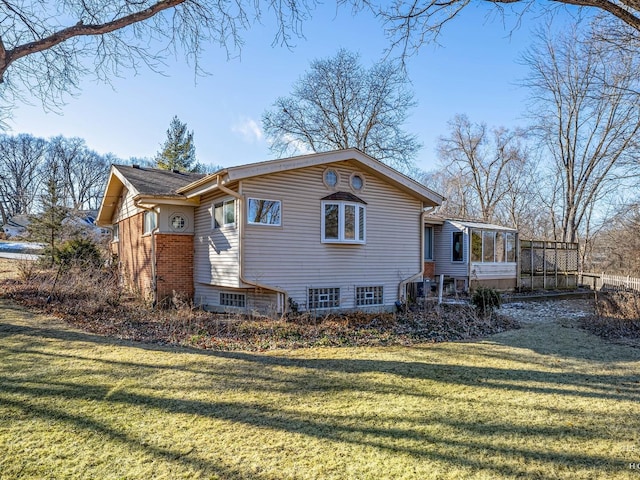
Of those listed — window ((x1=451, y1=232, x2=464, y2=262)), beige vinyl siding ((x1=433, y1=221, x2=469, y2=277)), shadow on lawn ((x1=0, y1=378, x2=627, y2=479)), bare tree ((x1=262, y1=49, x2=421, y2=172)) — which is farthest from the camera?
bare tree ((x1=262, y1=49, x2=421, y2=172))

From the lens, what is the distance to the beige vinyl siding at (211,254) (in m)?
9.93

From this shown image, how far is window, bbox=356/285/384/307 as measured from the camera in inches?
456

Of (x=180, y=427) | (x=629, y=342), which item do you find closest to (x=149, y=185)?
(x=180, y=427)

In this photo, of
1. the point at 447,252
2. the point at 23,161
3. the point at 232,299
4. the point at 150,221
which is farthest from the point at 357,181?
the point at 23,161

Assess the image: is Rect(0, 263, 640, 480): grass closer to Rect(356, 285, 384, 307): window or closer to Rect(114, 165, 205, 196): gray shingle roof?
Rect(356, 285, 384, 307): window

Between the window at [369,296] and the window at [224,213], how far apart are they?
167 inches

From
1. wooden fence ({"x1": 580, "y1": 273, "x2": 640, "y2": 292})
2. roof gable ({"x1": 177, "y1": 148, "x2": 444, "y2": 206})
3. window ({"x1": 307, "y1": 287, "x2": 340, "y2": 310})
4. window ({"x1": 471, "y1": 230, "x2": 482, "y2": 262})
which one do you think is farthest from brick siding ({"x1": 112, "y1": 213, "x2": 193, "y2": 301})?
wooden fence ({"x1": 580, "y1": 273, "x2": 640, "y2": 292})

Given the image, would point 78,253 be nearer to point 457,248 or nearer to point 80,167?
point 457,248

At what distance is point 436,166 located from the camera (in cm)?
3506

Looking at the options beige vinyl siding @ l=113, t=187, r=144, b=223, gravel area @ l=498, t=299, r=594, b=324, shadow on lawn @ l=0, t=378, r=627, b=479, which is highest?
beige vinyl siding @ l=113, t=187, r=144, b=223

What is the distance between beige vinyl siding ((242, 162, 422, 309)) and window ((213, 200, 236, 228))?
2.08ft

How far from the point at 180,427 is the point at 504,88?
20780 mm

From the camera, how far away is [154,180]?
522 inches

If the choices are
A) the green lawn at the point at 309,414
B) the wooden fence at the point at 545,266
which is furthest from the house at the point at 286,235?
the wooden fence at the point at 545,266
